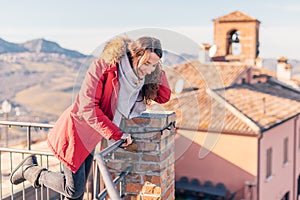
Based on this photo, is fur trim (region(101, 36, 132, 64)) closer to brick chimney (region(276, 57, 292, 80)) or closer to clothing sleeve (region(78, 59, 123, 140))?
clothing sleeve (region(78, 59, 123, 140))

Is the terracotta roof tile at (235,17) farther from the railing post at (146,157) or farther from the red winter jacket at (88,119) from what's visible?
the red winter jacket at (88,119)

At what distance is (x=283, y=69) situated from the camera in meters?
21.0

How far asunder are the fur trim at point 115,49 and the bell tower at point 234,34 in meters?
15.4

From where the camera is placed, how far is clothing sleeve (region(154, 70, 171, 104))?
2309 mm

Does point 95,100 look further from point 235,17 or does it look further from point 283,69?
point 283,69

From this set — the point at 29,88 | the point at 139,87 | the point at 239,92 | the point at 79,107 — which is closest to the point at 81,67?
the point at 79,107

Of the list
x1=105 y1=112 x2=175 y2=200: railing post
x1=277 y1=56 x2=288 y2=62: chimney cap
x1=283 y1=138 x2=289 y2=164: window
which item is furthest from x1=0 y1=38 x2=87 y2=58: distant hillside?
x1=277 y1=56 x2=288 y2=62: chimney cap

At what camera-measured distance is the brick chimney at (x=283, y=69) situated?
68.2 ft

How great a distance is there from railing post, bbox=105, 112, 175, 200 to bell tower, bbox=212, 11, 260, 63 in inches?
585

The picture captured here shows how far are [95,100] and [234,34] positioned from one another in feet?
55.4

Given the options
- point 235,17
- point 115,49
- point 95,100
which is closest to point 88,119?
point 95,100

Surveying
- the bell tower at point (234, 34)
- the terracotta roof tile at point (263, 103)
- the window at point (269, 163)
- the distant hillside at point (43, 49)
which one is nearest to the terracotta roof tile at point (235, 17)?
the bell tower at point (234, 34)

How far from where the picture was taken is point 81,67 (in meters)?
1.96

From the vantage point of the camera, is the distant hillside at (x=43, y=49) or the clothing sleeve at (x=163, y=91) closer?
the clothing sleeve at (x=163, y=91)
